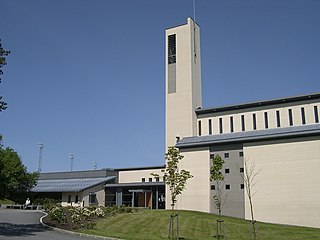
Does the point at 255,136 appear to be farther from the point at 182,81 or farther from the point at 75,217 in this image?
A: the point at 75,217

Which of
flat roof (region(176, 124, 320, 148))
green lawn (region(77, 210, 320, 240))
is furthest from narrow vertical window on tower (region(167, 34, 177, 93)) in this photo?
green lawn (region(77, 210, 320, 240))

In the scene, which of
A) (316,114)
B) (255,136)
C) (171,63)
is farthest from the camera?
(171,63)

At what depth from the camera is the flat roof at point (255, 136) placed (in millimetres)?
33278

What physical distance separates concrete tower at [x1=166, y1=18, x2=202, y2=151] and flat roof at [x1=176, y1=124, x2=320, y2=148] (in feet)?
11.0

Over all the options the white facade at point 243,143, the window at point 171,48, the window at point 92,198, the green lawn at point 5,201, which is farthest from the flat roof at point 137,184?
the window at point 171,48

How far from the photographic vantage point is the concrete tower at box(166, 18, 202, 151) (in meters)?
45.5

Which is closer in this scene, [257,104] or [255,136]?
[255,136]

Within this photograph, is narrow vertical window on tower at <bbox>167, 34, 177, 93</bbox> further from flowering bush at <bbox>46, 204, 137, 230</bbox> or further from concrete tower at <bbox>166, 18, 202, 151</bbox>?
flowering bush at <bbox>46, 204, 137, 230</bbox>

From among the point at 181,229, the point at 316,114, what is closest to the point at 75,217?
the point at 181,229

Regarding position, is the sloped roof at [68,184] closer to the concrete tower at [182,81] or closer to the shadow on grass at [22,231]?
the concrete tower at [182,81]

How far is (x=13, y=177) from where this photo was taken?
53969mm

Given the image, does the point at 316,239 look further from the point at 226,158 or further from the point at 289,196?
the point at 226,158

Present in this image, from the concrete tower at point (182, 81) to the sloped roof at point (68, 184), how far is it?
1526 cm

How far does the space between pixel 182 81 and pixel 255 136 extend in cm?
1396
